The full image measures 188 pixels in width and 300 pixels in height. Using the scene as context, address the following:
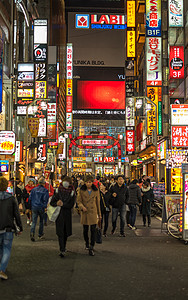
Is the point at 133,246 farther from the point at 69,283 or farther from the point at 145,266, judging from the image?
the point at 69,283

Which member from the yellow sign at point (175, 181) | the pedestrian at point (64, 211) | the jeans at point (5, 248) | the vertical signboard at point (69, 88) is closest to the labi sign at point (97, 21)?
the vertical signboard at point (69, 88)

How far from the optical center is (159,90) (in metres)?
36.1

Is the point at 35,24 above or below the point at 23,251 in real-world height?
above

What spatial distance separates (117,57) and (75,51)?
12.3 meters

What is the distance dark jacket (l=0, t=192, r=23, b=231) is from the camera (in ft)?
23.6

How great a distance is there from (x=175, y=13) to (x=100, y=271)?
25.0m

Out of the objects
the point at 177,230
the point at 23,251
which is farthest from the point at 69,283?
the point at 177,230

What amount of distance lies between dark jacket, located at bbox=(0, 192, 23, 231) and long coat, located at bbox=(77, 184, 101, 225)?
104 inches

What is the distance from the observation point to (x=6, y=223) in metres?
7.17

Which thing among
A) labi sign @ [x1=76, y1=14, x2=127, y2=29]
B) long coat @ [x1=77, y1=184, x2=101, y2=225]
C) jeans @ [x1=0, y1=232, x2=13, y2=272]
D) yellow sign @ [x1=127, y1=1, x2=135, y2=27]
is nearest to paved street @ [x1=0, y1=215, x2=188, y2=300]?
jeans @ [x1=0, y1=232, x2=13, y2=272]

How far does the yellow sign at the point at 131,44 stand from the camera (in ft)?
177

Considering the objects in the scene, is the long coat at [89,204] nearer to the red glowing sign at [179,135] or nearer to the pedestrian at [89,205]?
the pedestrian at [89,205]

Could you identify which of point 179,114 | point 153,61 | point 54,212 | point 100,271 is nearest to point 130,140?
point 153,61

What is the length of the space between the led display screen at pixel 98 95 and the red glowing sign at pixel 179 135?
63.3 m
